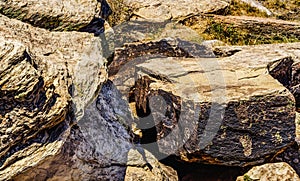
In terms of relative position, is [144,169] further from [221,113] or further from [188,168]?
[221,113]

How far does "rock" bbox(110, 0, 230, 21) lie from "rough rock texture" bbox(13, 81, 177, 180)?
3.79 m

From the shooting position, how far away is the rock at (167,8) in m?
12.3

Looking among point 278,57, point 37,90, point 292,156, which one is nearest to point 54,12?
point 37,90

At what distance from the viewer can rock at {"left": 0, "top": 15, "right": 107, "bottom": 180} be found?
224 inches

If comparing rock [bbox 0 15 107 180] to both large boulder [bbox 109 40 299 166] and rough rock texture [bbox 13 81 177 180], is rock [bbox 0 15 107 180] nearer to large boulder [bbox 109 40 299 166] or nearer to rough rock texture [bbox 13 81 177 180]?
rough rock texture [bbox 13 81 177 180]

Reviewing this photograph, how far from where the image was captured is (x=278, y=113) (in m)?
8.56

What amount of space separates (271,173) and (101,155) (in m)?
4.22

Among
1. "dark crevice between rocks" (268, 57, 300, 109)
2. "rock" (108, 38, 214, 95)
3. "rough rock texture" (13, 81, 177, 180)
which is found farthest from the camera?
"rock" (108, 38, 214, 95)

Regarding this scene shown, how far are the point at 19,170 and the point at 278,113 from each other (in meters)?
5.68

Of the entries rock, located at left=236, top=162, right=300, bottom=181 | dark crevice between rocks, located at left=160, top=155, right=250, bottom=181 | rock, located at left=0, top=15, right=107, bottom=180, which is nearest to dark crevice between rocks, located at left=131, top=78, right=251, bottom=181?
dark crevice between rocks, located at left=160, top=155, right=250, bottom=181

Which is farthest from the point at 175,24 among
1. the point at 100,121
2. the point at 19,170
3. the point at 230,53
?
the point at 19,170

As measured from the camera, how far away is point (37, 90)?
5898 mm

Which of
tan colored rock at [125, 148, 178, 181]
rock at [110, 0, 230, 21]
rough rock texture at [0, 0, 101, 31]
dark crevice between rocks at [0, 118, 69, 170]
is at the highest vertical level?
rough rock texture at [0, 0, 101, 31]

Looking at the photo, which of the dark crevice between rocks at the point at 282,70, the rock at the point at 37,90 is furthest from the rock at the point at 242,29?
the rock at the point at 37,90
